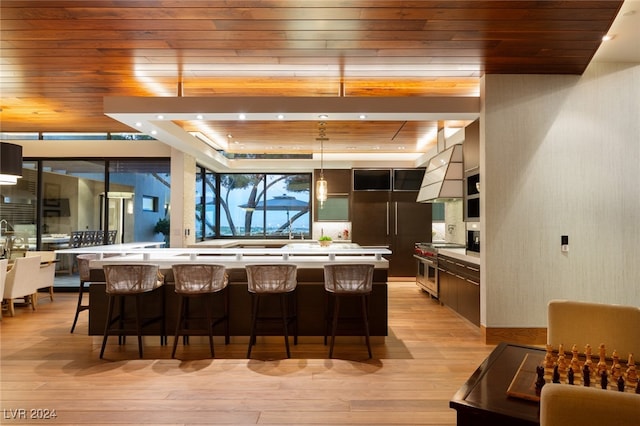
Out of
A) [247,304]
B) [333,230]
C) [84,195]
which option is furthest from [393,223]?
[84,195]

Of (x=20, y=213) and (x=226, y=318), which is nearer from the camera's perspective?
(x=226, y=318)

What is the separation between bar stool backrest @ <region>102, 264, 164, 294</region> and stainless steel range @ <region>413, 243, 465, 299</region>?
4528 mm

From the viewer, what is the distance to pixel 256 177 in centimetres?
959

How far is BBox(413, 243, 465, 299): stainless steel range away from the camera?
6572 mm

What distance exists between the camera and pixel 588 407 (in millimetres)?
965

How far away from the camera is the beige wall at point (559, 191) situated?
4.31 metres

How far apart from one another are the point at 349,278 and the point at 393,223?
5063mm

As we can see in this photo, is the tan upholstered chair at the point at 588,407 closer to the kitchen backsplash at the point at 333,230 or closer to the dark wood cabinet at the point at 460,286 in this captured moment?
the dark wood cabinet at the point at 460,286

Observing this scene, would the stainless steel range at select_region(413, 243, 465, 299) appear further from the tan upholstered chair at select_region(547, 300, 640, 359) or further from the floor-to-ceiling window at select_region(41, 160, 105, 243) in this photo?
the floor-to-ceiling window at select_region(41, 160, 105, 243)

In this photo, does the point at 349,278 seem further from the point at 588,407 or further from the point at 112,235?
the point at 112,235

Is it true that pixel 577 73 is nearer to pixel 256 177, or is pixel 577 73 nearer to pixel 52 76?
pixel 52 76

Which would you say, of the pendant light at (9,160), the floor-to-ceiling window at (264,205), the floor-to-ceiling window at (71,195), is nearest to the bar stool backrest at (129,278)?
the pendant light at (9,160)

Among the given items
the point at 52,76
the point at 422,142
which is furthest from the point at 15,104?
the point at 422,142

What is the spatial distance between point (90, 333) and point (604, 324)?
4.62 meters
